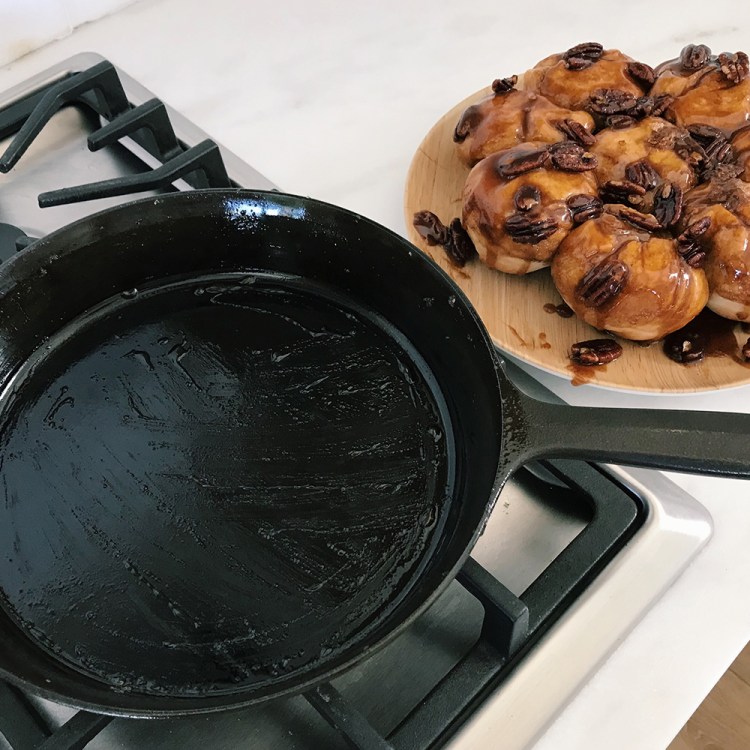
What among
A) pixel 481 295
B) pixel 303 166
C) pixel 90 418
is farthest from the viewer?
pixel 303 166

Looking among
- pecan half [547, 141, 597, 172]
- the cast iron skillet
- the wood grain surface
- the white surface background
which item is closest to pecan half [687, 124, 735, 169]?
pecan half [547, 141, 597, 172]

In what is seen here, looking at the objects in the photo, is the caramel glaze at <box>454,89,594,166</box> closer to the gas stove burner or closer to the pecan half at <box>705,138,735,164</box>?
the pecan half at <box>705,138,735,164</box>

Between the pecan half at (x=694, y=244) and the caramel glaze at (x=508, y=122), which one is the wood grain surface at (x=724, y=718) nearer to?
the pecan half at (x=694, y=244)

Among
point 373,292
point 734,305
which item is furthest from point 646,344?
point 373,292

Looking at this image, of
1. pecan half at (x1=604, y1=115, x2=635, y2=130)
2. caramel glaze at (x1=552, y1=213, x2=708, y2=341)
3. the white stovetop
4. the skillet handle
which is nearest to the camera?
the skillet handle

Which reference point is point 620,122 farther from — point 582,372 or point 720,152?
point 582,372

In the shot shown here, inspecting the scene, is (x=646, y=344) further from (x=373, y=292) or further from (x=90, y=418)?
(x=90, y=418)
